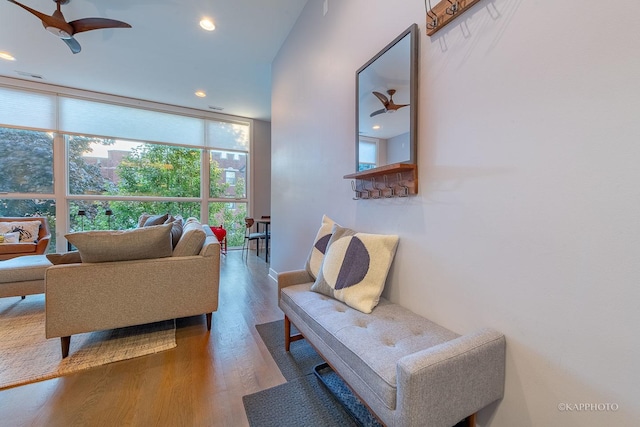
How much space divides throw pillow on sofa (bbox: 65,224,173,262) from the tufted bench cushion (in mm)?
1135

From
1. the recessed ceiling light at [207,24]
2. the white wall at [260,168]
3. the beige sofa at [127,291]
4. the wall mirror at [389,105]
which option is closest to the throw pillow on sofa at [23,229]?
the beige sofa at [127,291]

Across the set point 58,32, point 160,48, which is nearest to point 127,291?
point 58,32

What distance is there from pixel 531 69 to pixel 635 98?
13.3 inches

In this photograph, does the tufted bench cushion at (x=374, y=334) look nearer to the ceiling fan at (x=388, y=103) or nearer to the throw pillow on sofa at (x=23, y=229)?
the ceiling fan at (x=388, y=103)

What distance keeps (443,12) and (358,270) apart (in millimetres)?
1449

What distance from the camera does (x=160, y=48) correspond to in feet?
11.2

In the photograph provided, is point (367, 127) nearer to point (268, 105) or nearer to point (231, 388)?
point (231, 388)

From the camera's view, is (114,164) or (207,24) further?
(114,164)

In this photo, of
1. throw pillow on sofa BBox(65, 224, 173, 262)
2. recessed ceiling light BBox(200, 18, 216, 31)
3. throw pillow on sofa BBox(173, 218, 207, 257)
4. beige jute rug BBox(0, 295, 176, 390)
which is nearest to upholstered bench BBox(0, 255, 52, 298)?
beige jute rug BBox(0, 295, 176, 390)

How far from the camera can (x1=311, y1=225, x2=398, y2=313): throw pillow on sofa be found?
1.52 m

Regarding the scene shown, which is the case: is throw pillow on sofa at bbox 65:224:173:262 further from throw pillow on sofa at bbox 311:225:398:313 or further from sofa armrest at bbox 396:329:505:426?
sofa armrest at bbox 396:329:505:426

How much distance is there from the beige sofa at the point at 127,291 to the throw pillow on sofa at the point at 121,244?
50 mm

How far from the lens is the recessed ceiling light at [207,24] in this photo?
2.88 meters

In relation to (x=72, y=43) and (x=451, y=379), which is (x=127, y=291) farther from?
(x=72, y=43)
